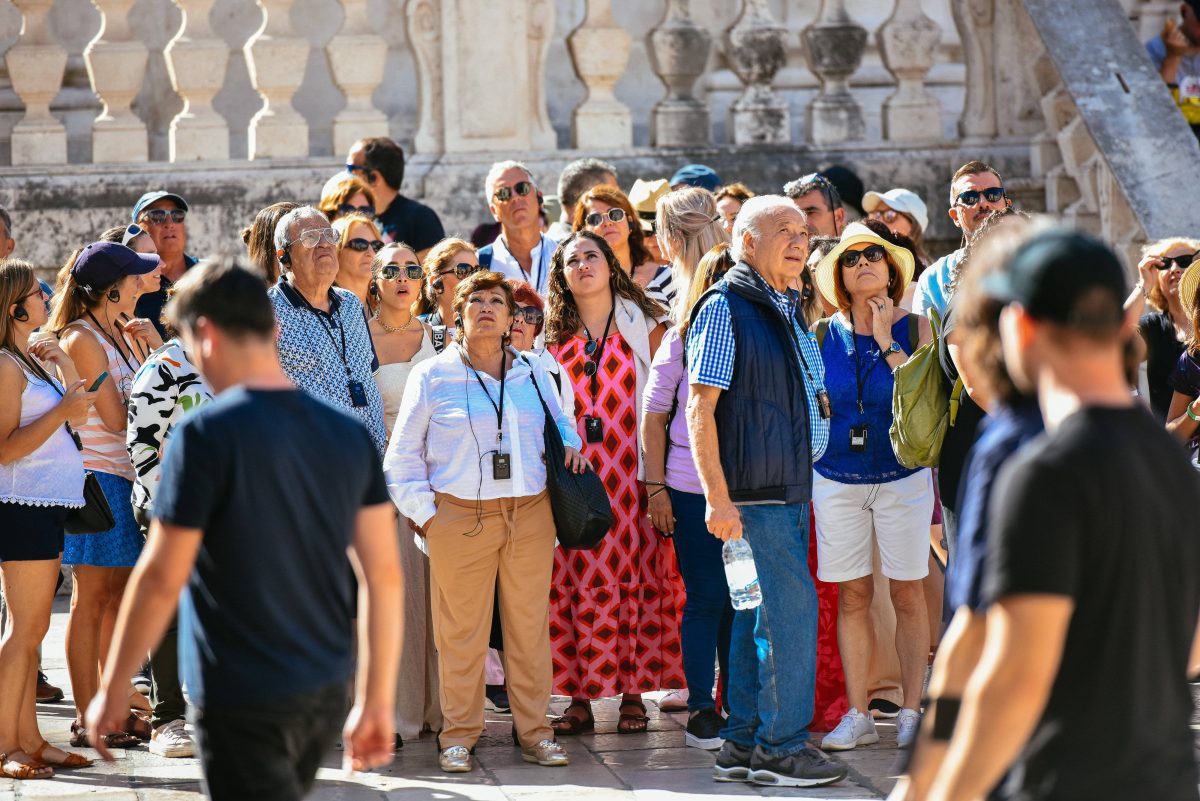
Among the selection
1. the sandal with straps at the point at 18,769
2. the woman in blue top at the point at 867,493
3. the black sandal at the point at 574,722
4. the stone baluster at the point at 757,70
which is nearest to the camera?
the sandal with straps at the point at 18,769

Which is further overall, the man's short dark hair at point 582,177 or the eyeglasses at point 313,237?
the man's short dark hair at point 582,177

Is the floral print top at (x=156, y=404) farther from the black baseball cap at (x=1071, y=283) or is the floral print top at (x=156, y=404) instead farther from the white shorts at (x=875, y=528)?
the black baseball cap at (x=1071, y=283)

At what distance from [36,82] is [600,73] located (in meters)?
2.86

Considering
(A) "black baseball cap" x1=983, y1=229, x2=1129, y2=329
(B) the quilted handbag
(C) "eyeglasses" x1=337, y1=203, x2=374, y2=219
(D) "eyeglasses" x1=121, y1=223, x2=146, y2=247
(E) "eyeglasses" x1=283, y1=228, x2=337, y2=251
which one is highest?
(C) "eyeglasses" x1=337, y1=203, x2=374, y2=219

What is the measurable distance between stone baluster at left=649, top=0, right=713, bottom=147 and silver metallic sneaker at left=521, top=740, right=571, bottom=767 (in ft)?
13.3

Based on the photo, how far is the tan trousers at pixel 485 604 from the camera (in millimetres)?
6551

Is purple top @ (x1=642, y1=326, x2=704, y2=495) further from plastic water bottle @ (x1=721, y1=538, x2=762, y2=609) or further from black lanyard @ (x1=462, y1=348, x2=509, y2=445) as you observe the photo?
plastic water bottle @ (x1=721, y1=538, x2=762, y2=609)

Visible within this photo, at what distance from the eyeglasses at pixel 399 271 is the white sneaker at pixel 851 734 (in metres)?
2.33

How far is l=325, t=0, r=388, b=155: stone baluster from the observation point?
365 inches

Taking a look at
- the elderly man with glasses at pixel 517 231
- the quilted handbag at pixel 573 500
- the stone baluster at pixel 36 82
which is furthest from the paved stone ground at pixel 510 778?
the stone baluster at pixel 36 82

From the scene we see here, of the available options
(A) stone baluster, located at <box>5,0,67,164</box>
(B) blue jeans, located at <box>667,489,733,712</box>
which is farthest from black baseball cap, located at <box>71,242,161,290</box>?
(A) stone baluster, located at <box>5,0,67,164</box>

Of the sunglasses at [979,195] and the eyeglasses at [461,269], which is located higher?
the sunglasses at [979,195]

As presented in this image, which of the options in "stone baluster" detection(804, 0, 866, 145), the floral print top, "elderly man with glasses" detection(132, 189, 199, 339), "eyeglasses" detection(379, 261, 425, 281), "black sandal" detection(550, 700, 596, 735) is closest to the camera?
the floral print top

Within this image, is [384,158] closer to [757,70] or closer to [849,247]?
[757,70]
